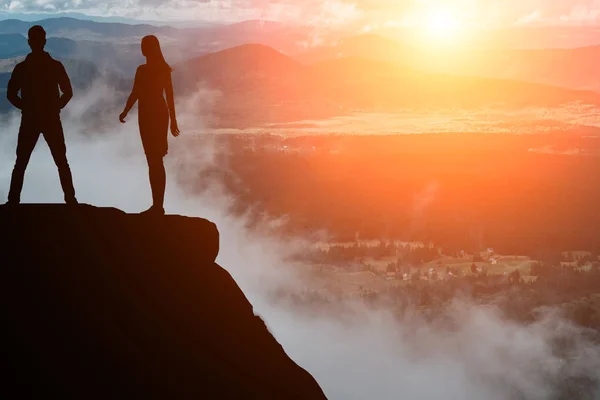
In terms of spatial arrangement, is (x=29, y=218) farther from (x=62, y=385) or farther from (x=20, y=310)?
(x=62, y=385)

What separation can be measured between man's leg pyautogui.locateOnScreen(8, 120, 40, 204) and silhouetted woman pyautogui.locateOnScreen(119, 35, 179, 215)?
2559mm

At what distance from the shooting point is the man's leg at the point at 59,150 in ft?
68.3

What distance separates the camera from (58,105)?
68.3 ft

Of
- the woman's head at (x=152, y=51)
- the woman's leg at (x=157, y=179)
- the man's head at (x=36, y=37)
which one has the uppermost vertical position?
the woman's head at (x=152, y=51)

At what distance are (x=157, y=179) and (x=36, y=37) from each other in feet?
17.1

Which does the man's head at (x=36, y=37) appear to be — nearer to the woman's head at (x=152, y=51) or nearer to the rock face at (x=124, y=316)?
the woman's head at (x=152, y=51)

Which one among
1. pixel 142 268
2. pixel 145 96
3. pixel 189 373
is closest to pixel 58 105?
pixel 145 96

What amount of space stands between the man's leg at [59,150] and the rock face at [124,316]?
1.14m

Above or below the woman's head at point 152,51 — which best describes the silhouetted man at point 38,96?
below

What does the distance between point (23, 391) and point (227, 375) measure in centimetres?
498

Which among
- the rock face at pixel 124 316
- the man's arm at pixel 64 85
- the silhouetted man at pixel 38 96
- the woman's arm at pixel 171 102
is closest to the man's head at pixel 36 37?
the silhouetted man at pixel 38 96

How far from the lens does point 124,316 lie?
16.7 metres

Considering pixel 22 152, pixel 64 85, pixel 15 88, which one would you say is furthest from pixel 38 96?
pixel 22 152

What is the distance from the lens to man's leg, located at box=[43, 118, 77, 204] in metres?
20.8
